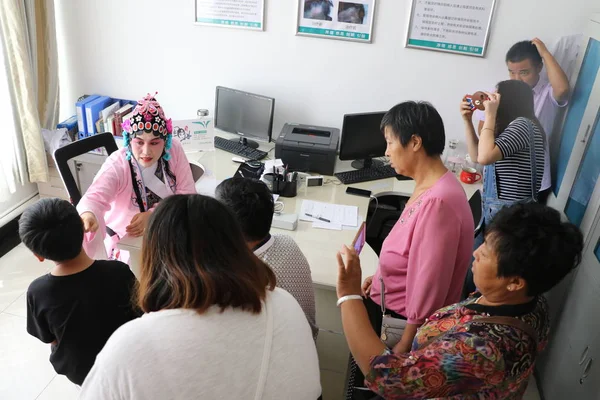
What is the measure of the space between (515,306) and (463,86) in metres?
2.35

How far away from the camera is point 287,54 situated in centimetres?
331

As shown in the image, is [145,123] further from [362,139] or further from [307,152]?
[362,139]

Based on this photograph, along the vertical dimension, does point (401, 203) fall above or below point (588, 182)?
below

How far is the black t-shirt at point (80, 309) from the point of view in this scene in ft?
5.00

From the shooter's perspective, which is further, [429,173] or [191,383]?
[429,173]

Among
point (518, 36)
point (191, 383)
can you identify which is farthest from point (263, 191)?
point (518, 36)

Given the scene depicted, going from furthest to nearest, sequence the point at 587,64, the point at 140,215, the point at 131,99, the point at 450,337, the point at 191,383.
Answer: the point at 131,99 < the point at 587,64 < the point at 140,215 < the point at 450,337 < the point at 191,383

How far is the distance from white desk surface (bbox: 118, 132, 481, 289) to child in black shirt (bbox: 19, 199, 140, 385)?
456mm

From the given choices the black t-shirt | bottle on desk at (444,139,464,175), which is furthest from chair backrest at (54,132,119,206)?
bottle on desk at (444,139,464,175)

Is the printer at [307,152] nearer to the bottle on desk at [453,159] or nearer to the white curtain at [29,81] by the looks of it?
the bottle on desk at [453,159]

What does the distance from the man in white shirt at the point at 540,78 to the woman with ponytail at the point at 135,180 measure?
210 centimetres

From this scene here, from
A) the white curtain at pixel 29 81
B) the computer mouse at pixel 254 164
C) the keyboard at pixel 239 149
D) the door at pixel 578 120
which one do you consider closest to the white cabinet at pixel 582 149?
the door at pixel 578 120

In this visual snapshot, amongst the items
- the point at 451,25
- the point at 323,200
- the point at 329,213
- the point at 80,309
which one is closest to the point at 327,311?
the point at 329,213

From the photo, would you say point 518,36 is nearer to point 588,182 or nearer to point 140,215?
point 588,182
